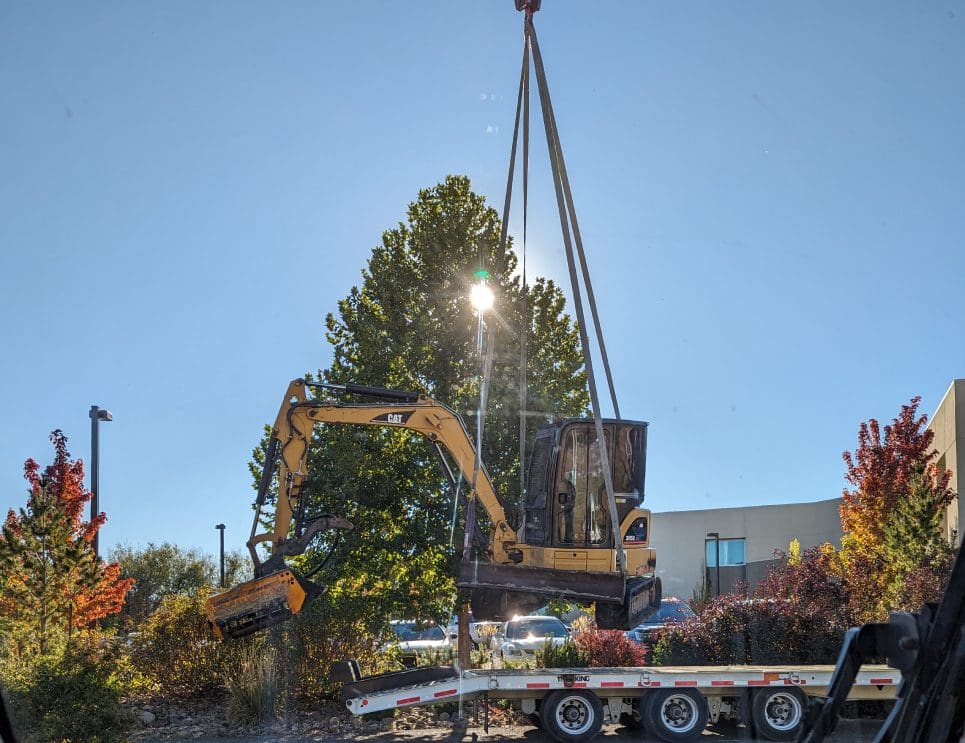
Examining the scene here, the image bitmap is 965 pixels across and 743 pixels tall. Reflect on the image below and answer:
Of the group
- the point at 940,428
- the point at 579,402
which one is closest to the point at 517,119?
the point at 940,428

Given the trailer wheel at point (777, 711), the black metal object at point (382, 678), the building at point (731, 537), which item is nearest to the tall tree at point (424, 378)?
the black metal object at point (382, 678)

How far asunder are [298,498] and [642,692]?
537 centimetres

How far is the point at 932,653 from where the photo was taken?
1546 mm

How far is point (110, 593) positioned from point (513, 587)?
954 cm

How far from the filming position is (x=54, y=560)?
48.1 ft

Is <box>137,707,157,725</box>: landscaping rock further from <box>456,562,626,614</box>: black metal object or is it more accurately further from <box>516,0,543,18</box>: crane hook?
<box>516,0,543,18</box>: crane hook

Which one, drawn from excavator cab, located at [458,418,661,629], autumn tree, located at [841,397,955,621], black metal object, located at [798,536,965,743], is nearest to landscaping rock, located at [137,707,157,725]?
excavator cab, located at [458,418,661,629]

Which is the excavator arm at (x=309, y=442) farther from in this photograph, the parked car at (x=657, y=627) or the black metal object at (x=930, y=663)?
the black metal object at (x=930, y=663)

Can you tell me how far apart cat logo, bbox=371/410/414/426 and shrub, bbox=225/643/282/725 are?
4.66 metres

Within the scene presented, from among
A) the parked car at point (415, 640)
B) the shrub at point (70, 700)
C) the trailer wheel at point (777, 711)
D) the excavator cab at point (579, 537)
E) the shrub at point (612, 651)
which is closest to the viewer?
the excavator cab at point (579, 537)

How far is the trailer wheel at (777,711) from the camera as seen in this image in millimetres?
13172

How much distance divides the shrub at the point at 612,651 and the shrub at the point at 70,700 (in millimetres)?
8135

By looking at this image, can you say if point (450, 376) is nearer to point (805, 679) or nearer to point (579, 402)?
point (579, 402)

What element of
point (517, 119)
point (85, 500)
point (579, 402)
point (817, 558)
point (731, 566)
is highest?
point (517, 119)
